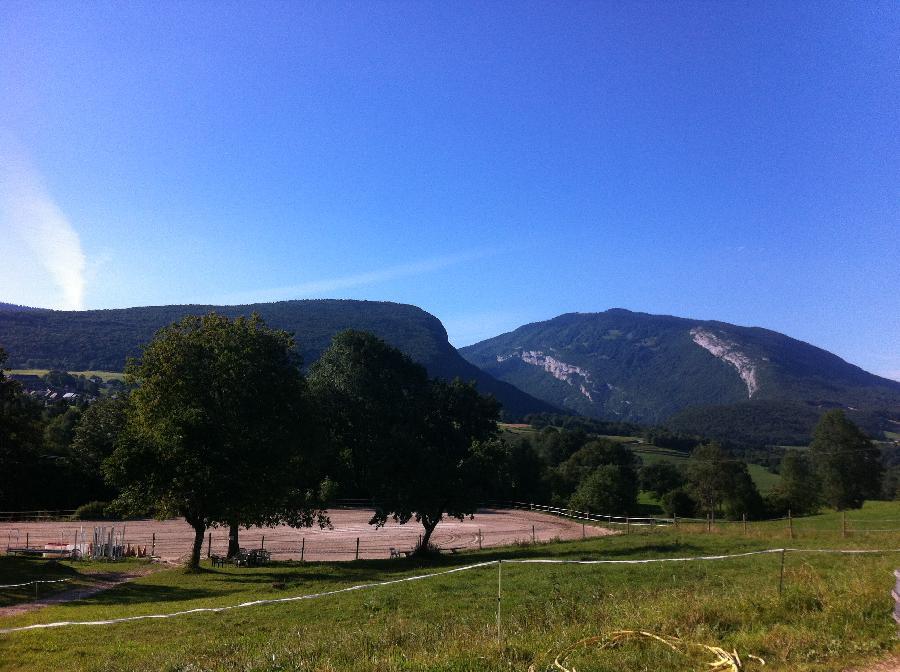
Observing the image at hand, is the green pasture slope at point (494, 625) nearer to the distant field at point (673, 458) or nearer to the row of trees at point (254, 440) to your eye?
the row of trees at point (254, 440)

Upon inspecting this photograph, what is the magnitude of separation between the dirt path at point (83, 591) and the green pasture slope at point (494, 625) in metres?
0.90

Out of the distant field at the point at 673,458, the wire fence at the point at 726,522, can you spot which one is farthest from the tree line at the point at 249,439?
the distant field at the point at 673,458

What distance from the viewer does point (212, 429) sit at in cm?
2719

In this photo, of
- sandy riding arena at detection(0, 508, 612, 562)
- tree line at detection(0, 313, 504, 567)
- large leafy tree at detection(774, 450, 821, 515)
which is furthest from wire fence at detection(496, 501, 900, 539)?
tree line at detection(0, 313, 504, 567)

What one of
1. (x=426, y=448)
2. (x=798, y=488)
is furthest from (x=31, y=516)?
(x=798, y=488)

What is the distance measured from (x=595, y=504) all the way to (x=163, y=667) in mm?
57808

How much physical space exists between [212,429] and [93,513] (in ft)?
130

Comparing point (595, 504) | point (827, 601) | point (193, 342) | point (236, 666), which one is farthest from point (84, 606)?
point (595, 504)

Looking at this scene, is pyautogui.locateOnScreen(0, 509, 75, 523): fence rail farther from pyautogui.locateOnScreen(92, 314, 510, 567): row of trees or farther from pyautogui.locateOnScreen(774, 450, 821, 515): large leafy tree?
pyautogui.locateOnScreen(774, 450, 821, 515): large leafy tree

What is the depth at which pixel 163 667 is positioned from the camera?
8047 millimetres

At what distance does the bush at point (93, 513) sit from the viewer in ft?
183

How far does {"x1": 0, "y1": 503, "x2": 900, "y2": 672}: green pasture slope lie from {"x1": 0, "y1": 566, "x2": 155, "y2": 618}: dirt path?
90cm

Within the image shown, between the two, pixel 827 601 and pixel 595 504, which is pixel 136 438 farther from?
pixel 595 504

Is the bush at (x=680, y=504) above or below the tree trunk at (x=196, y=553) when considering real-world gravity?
below
